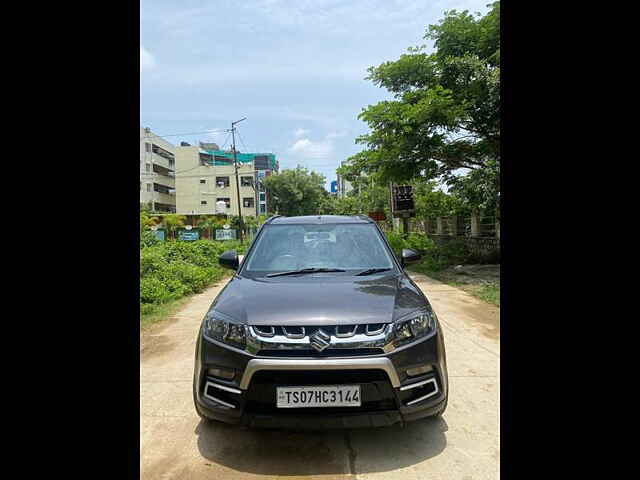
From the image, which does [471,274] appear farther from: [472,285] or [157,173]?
[157,173]

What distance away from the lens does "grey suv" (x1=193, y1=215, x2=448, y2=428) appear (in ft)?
6.77

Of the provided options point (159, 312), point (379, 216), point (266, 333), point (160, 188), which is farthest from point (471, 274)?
point (160, 188)

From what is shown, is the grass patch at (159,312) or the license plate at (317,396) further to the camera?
the grass patch at (159,312)

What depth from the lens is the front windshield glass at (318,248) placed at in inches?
125

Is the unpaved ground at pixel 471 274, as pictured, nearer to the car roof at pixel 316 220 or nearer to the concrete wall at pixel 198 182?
the car roof at pixel 316 220

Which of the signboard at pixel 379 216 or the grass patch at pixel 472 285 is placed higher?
the signboard at pixel 379 216

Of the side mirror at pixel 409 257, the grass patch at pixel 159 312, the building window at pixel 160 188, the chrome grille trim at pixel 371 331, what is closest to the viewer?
the chrome grille trim at pixel 371 331

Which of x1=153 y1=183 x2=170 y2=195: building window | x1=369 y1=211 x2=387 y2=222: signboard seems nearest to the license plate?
x1=369 y1=211 x2=387 y2=222: signboard

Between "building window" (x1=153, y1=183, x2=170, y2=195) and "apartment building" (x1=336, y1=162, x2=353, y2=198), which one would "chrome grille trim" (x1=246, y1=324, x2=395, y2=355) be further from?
"apartment building" (x1=336, y1=162, x2=353, y2=198)

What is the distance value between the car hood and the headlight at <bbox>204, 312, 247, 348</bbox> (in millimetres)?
45

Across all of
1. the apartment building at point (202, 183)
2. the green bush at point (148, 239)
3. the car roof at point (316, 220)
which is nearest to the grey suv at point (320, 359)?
the car roof at point (316, 220)

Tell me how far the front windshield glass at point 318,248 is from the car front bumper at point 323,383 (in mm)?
1060

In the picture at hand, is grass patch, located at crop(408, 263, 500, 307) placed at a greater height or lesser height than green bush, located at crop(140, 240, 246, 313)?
lesser

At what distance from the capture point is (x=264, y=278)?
2.93m
